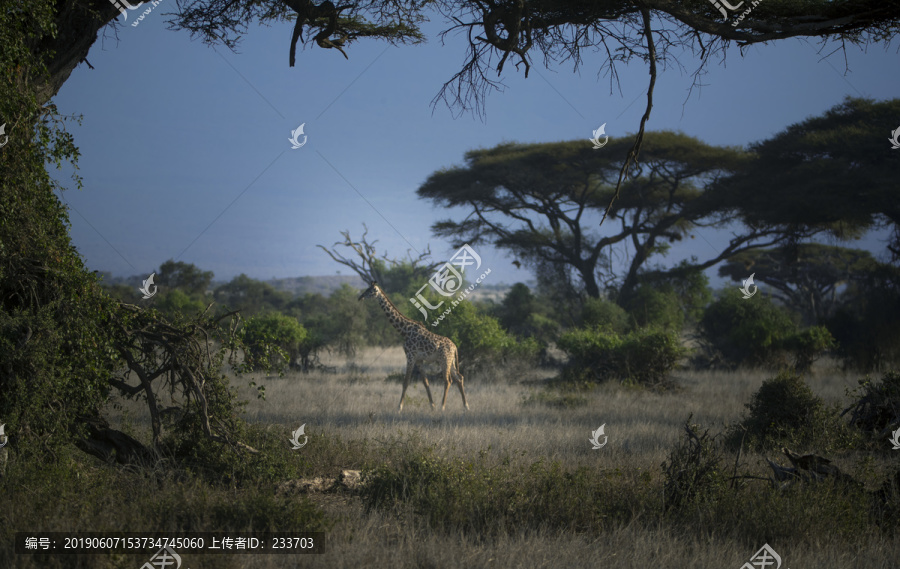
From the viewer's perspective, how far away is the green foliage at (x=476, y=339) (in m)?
15.2

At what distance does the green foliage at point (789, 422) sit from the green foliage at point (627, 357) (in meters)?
5.30

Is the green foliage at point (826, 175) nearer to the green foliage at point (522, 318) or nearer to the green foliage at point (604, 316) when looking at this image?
the green foliage at point (604, 316)

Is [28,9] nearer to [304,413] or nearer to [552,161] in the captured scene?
[304,413]

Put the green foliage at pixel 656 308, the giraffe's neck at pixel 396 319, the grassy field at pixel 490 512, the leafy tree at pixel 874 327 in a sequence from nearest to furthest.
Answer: the grassy field at pixel 490 512 < the giraffe's neck at pixel 396 319 < the leafy tree at pixel 874 327 < the green foliage at pixel 656 308

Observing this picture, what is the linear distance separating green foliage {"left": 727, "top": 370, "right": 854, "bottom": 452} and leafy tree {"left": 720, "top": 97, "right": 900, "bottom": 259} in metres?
12.8

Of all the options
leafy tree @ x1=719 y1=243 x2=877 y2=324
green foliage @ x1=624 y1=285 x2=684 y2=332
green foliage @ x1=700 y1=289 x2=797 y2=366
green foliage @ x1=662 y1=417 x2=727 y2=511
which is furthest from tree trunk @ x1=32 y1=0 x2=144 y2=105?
leafy tree @ x1=719 y1=243 x2=877 y2=324

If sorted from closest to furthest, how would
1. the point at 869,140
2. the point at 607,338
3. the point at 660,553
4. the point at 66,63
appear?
1. the point at 660,553
2. the point at 66,63
3. the point at 607,338
4. the point at 869,140

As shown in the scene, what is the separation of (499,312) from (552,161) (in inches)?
235

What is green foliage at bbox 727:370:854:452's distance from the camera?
22.1 ft

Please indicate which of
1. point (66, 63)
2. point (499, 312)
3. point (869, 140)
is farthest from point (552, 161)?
point (66, 63)

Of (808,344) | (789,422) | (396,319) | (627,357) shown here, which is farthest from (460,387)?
(808,344)

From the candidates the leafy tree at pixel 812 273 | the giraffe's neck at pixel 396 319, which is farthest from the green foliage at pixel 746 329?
the giraffe's neck at pixel 396 319

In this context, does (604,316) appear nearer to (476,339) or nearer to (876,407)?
(476,339)

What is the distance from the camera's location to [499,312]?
22453mm
